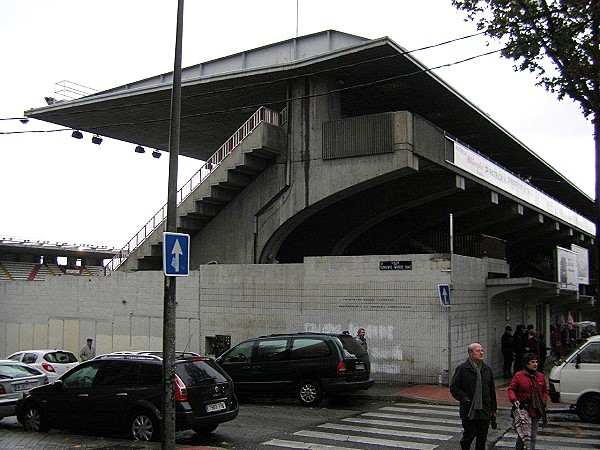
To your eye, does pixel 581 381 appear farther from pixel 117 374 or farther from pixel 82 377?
pixel 82 377

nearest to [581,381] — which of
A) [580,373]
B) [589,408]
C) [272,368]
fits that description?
[580,373]

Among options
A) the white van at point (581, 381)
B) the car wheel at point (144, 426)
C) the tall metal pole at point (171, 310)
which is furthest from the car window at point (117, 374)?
the white van at point (581, 381)

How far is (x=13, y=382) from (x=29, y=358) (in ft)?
25.7

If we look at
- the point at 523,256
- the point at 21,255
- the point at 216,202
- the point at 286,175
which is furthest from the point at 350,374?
the point at 21,255

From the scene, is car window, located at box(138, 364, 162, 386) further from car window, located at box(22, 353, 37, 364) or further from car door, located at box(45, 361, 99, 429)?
car window, located at box(22, 353, 37, 364)

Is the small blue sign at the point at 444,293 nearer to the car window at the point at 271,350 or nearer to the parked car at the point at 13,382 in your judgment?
→ the car window at the point at 271,350

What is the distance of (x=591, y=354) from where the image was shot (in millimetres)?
13977

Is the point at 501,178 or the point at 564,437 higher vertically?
the point at 501,178

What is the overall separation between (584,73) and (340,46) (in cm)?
954

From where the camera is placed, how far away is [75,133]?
27.6 m

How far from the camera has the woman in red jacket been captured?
30.2ft

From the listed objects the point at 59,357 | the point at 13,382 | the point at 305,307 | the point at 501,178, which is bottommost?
the point at 59,357

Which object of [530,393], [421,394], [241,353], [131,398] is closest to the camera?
[530,393]

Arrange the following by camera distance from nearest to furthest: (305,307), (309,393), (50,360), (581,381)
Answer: (581,381)
(309,393)
(305,307)
(50,360)
